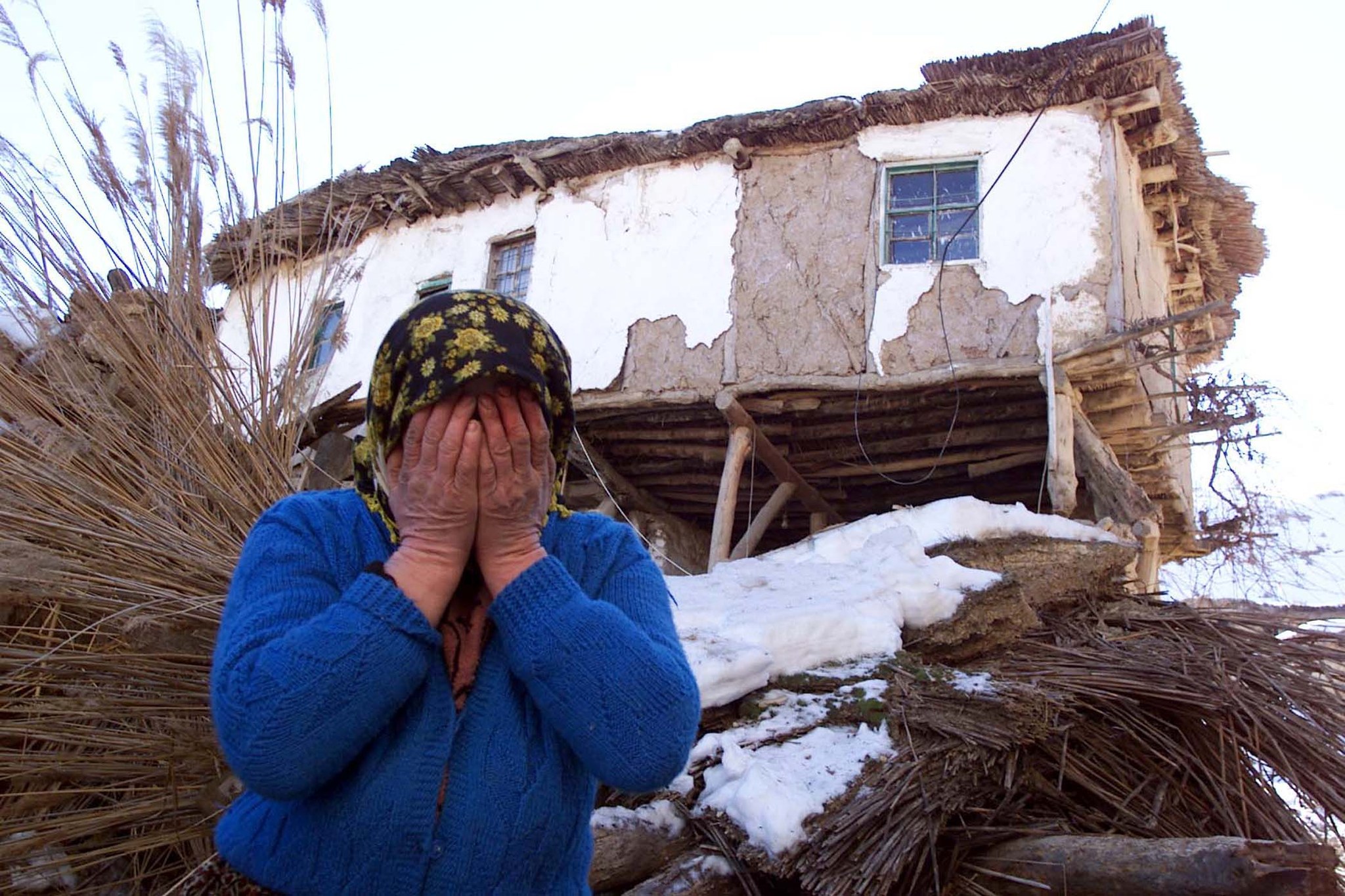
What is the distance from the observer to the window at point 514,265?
8.86 metres

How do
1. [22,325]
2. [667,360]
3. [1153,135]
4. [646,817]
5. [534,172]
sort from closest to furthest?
[646,817]
[22,325]
[1153,135]
[667,360]
[534,172]

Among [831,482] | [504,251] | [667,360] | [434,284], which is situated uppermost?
[504,251]

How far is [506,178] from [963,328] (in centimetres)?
451

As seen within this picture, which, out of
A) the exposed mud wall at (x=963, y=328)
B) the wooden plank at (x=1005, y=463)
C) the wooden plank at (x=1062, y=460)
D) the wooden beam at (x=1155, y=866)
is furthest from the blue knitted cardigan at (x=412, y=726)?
the wooden plank at (x=1005, y=463)

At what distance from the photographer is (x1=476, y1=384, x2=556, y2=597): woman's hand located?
1.17m

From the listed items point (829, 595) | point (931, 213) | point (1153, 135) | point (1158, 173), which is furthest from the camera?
point (1158, 173)

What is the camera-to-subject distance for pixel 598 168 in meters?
8.47

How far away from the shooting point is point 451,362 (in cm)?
115

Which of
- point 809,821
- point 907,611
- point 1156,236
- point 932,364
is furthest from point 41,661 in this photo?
point 1156,236

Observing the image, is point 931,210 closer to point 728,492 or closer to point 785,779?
point 728,492

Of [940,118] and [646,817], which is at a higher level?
[940,118]

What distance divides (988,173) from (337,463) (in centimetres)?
553

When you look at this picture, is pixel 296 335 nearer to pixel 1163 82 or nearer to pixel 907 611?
pixel 907 611

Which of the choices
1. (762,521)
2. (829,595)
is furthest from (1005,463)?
(829,595)
